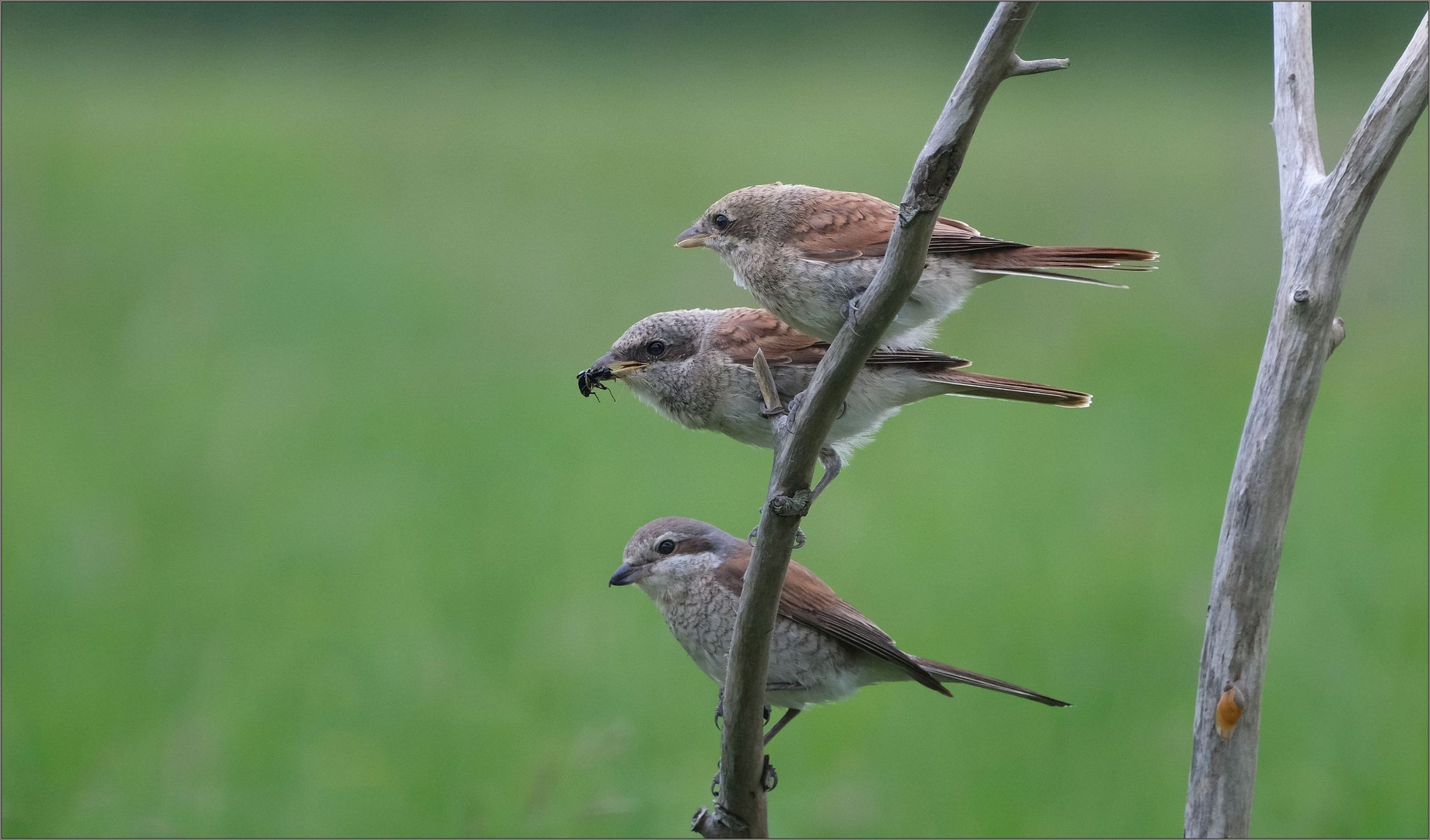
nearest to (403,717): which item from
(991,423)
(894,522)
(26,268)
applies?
(894,522)

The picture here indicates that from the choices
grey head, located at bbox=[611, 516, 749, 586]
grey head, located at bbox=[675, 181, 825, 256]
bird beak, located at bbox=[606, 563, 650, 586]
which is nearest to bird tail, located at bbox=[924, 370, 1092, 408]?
grey head, located at bbox=[675, 181, 825, 256]

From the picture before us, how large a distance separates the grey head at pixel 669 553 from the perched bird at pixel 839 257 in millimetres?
988

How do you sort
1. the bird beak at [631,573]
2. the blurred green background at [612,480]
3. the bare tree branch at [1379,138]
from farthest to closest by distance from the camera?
the blurred green background at [612,480], the bird beak at [631,573], the bare tree branch at [1379,138]

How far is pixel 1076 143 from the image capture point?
722 inches

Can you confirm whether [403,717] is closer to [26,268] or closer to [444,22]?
[26,268]

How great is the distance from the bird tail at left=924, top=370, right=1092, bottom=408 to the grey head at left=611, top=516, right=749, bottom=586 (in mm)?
1076

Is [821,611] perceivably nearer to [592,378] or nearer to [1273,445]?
[592,378]

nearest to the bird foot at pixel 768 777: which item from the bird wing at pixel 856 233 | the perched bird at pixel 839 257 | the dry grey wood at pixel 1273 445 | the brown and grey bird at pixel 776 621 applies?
the brown and grey bird at pixel 776 621

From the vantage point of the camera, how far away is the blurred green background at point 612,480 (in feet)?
23.0

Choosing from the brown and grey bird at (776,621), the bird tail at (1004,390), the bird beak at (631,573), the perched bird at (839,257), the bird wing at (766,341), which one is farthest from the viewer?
the bird beak at (631,573)

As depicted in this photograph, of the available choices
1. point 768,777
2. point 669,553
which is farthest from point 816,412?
point 669,553

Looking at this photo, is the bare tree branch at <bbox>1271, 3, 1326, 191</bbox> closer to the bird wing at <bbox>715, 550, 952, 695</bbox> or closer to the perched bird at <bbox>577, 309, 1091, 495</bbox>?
the perched bird at <bbox>577, 309, 1091, 495</bbox>

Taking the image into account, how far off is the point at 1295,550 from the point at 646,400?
717 cm

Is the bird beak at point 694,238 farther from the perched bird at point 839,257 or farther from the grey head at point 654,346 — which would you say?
the grey head at point 654,346
